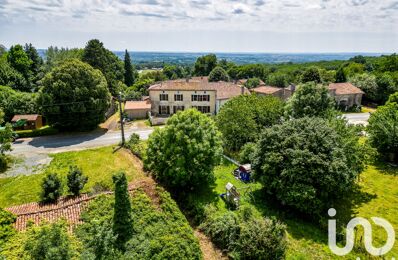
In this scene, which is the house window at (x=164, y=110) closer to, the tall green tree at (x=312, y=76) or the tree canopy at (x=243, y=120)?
the tree canopy at (x=243, y=120)

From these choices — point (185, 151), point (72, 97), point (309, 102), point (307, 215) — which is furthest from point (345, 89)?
point (72, 97)

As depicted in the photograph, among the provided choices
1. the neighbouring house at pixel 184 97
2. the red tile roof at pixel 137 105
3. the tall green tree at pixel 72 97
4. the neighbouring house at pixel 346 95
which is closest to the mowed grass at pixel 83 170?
the tall green tree at pixel 72 97

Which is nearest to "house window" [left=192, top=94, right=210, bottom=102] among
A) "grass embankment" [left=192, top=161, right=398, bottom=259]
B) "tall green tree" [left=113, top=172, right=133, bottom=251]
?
"grass embankment" [left=192, top=161, right=398, bottom=259]

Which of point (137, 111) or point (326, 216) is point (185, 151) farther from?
point (137, 111)

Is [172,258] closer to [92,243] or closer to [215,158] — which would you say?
[92,243]

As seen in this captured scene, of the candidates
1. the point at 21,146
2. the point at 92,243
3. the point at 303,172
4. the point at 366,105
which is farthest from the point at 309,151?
the point at 366,105

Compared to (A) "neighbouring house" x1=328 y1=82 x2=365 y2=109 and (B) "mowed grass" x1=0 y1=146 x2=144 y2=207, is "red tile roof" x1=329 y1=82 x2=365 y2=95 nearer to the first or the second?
(A) "neighbouring house" x1=328 y1=82 x2=365 y2=109
